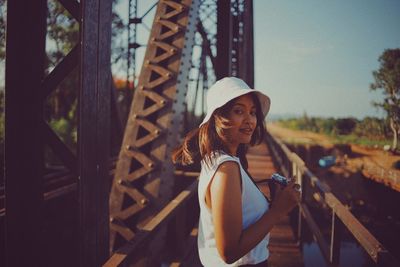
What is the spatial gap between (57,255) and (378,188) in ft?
56.0

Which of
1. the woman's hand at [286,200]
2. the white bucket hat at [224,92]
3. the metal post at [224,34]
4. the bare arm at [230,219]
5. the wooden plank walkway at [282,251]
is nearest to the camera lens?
the bare arm at [230,219]

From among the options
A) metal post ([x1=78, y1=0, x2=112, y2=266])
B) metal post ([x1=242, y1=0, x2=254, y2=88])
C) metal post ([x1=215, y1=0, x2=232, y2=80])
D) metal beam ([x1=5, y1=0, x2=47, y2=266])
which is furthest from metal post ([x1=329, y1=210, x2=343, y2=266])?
metal post ([x1=242, y1=0, x2=254, y2=88])

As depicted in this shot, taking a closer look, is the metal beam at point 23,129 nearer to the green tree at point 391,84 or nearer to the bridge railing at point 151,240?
the bridge railing at point 151,240

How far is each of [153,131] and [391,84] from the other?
3.37 metres

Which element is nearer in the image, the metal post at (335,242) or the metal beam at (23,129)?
the metal beam at (23,129)

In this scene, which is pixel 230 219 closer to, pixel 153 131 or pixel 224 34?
pixel 153 131

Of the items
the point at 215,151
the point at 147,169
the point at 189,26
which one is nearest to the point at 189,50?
the point at 189,26

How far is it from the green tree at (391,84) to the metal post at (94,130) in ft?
9.46

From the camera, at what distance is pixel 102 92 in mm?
1357

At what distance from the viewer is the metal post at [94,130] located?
1.24m

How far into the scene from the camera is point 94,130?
130 cm

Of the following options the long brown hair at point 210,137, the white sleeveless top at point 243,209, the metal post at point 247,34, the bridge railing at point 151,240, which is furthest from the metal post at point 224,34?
the metal post at point 247,34

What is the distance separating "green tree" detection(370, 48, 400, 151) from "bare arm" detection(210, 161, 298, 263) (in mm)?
2490

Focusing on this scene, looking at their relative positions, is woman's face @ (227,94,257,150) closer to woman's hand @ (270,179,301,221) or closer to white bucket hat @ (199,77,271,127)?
white bucket hat @ (199,77,271,127)
